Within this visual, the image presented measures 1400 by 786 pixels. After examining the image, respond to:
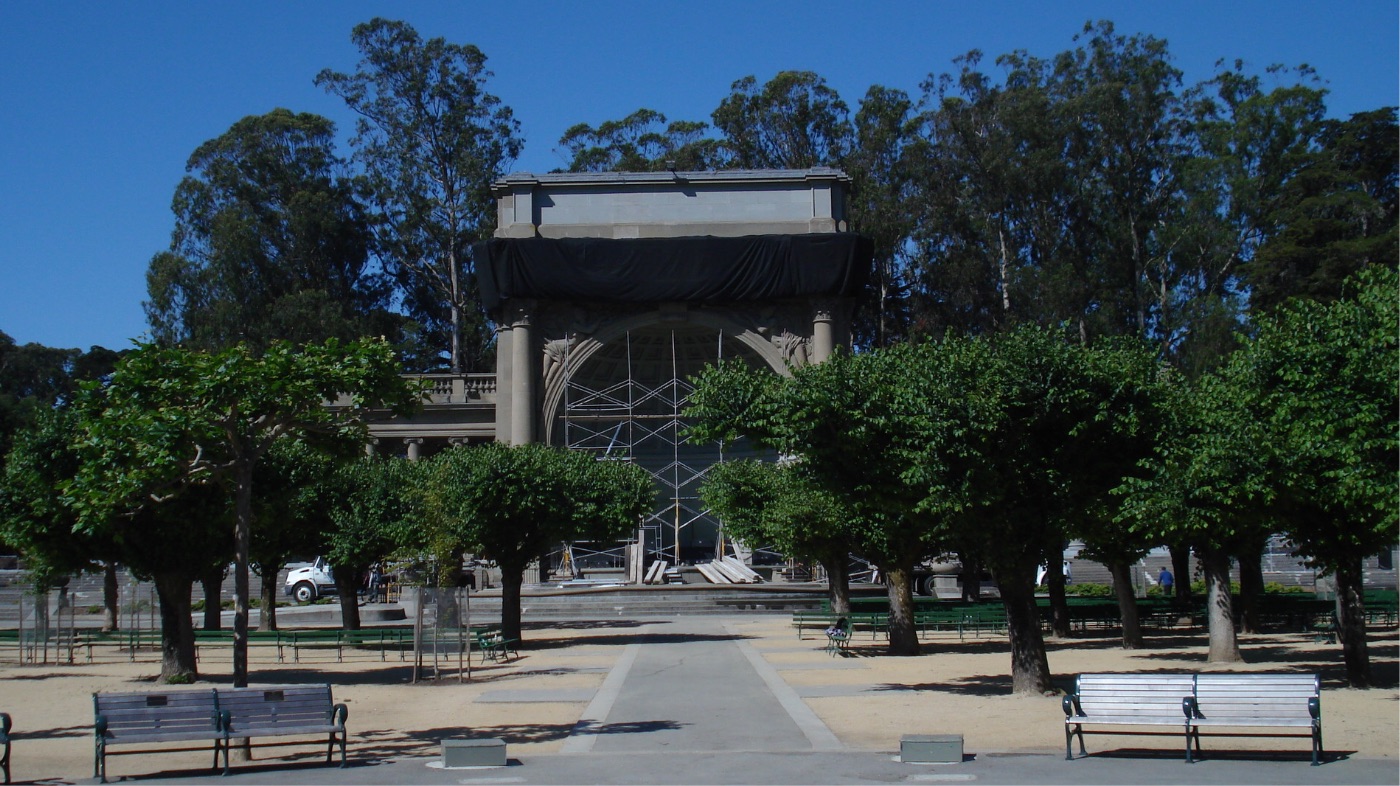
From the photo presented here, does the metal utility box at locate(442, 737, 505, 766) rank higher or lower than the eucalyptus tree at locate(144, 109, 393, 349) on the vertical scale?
lower

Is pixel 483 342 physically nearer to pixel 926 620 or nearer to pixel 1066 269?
pixel 1066 269

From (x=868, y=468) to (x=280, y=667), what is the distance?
45.0 feet

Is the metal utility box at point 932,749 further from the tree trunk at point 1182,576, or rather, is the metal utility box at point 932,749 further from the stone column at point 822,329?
the stone column at point 822,329

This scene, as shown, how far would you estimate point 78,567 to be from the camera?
845 inches

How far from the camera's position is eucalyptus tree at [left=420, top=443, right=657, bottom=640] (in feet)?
92.2

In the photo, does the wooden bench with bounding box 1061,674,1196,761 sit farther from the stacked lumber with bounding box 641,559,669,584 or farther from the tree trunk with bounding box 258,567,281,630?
the stacked lumber with bounding box 641,559,669,584

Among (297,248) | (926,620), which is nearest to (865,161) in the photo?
(297,248)

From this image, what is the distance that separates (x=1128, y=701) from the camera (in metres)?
12.8

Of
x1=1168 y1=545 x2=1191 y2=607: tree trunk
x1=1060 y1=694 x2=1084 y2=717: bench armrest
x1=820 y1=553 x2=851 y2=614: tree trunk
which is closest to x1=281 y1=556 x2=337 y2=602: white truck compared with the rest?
x1=820 y1=553 x2=851 y2=614: tree trunk

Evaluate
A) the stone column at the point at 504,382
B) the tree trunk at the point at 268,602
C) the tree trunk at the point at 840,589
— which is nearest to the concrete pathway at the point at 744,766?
the tree trunk at the point at 840,589

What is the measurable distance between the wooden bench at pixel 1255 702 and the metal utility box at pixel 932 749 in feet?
7.12

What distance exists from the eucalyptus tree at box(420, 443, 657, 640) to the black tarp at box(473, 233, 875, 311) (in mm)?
19026

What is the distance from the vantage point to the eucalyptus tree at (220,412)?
14.9m

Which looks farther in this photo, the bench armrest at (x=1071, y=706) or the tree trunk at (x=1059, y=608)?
the tree trunk at (x=1059, y=608)
